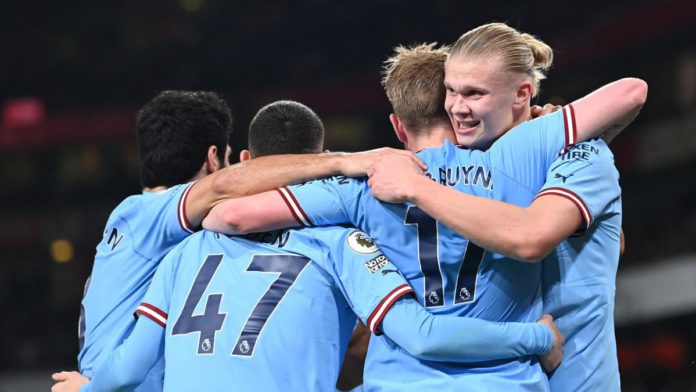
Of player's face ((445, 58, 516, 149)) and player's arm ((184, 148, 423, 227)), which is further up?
player's face ((445, 58, 516, 149))

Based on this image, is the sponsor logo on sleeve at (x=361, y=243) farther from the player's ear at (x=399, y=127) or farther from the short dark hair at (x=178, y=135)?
the short dark hair at (x=178, y=135)

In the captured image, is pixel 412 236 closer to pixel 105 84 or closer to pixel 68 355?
pixel 68 355

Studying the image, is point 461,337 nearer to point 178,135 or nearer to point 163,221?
point 163,221

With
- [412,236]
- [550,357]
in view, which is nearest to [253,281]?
[412,236]

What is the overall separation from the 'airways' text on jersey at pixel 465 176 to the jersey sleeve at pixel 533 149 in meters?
0.04

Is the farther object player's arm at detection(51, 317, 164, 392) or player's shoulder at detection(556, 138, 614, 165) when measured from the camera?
player's arm at detection(51, 317, 164, 392)

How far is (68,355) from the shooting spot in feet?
59.5

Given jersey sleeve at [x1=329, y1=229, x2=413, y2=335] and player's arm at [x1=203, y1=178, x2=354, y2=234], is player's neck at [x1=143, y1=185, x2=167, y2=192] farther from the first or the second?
jersey sleeve at [x1=329, y1=229, x2=413, y2=335]

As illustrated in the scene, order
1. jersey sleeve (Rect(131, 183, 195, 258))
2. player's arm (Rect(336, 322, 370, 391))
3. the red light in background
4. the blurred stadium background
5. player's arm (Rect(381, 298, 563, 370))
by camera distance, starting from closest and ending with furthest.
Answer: player's arm (Rect(381, 298, 563, 370)) → jersey sleeve (Rect(131, 183, 195, 258)) → player's arm (Rect(336, 322, 370, 391)) → the blurred stadium background → the red light in background

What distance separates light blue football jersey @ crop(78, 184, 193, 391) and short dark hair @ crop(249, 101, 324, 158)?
38 centimetres

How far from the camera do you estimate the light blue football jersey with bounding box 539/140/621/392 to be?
3354mm

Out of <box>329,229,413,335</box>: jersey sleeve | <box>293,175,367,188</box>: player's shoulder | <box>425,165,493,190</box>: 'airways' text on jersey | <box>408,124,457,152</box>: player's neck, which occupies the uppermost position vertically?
<box>408,124,457,152</box>: player's neck

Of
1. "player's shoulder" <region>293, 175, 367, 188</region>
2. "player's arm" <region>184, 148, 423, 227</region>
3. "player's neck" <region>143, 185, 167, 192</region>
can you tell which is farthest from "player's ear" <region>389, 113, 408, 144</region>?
"player's neck" <region>143, 185, 167, 192</region>

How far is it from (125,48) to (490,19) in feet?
30.2
